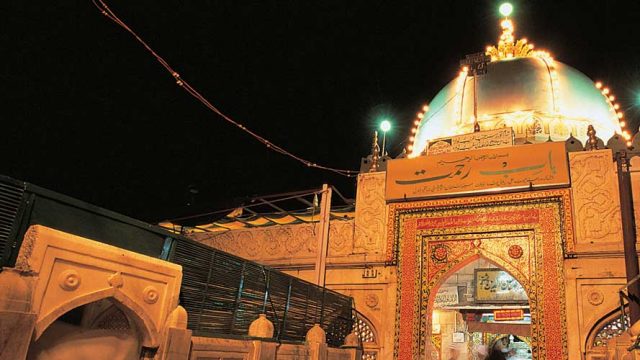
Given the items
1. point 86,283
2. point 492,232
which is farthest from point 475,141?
point 86,283

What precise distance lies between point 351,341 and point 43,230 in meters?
7.12

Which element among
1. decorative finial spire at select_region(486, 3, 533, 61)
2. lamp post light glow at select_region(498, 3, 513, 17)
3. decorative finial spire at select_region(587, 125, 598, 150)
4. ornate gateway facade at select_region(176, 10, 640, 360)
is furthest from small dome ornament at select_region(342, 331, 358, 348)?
lamp post light glow at select_region(498, 3, 513, 17)

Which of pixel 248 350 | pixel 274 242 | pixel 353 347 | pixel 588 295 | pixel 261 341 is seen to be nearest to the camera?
pixel 248 350

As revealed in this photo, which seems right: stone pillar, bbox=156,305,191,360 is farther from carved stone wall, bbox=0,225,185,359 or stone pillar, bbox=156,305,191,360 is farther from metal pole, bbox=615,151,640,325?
metal pole, bbox=615,151,640,325

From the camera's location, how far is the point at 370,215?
11812mm

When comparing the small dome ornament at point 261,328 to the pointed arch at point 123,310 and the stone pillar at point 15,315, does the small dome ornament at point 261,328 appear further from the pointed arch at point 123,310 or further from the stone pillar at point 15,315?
the stone pillar at point 15,315

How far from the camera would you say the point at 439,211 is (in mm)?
11195

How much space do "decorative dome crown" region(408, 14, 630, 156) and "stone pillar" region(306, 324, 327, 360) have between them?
24.2ft

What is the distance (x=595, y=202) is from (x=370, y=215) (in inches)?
188

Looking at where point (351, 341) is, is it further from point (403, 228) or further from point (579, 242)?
point (579, 242)

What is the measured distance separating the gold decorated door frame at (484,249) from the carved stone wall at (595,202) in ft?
0.75

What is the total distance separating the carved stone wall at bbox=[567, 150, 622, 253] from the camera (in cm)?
938

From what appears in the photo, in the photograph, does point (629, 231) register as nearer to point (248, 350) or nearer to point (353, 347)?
point (353, 347)

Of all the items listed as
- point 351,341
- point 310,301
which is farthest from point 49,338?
point 351,341
